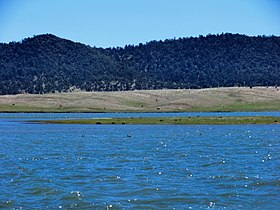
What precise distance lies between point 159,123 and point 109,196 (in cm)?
6377

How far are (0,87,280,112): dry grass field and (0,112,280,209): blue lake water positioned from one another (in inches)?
4377

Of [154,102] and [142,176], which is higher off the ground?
[154,102]

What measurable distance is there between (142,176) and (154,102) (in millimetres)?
148425

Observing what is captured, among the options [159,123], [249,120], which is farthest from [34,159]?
[249,120]

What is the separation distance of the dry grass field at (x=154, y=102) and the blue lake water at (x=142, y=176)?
365ft

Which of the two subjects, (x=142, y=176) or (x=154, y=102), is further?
(x=154, y=102)

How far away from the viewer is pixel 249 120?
92.6 meters

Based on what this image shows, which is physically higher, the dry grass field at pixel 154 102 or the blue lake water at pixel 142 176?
the dry grass field at pixel 154 102

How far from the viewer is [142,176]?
3309 centimetres

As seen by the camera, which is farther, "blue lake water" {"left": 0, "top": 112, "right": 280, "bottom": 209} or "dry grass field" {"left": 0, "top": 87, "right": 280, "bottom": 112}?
"dry grass field" {"left": 0, "top": 87, "right": 280, "bottom": 112}

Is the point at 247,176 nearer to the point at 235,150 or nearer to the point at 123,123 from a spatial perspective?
the point at 235,150

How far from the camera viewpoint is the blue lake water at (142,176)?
2659 cm

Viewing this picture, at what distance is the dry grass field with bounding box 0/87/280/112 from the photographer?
165m

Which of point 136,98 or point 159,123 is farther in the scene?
point 136,98
